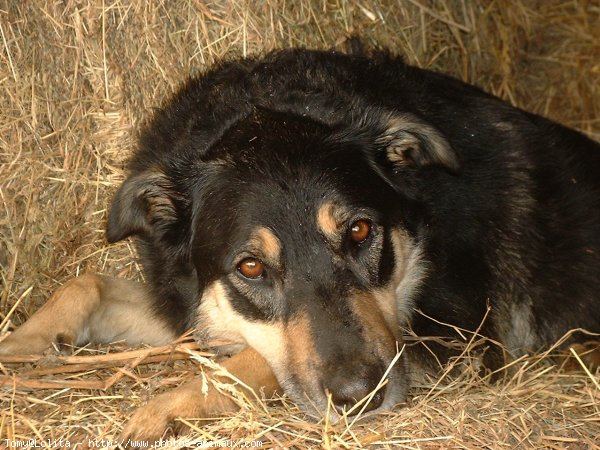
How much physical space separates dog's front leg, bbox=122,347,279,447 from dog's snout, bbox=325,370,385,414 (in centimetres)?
44

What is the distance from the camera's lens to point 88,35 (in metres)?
5.21

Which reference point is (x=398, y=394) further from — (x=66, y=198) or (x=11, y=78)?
(x=11, y=78)

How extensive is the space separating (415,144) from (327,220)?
27.5 inches

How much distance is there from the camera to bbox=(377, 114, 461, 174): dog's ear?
13.8ft

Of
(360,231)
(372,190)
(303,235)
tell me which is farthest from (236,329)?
(372,190)

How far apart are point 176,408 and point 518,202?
2.27m

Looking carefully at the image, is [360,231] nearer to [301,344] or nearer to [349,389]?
[301,344]

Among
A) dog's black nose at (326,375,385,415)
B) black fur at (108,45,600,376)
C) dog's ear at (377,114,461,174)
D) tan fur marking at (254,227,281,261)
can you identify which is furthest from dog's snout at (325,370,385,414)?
dog's ear at (377,114,461,174)

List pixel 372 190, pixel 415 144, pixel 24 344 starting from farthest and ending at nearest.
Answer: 1. pixel 24 344
2. pixel 415 144
3. pixel 372 190

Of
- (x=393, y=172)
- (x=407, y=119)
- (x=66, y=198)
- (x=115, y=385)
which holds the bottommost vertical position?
(x=115, y=385)

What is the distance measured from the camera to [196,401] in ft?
12.5

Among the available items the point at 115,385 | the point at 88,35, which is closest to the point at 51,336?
the point at 115,385

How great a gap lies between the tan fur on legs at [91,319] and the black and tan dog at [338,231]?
0.01 m

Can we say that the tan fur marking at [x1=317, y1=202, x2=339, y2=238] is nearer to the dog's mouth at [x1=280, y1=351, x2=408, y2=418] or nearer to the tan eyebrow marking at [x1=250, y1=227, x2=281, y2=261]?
the tan eyebrow marking at [x1=250, y1=227, x2=281, y2=261]
